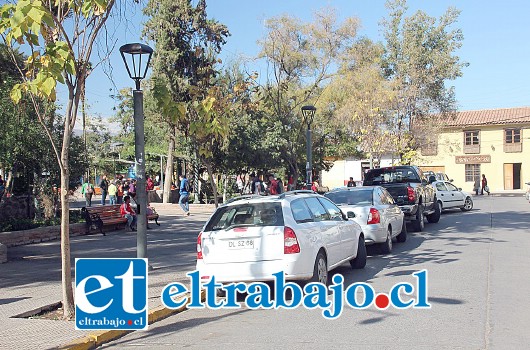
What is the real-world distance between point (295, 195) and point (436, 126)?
33.0 meters

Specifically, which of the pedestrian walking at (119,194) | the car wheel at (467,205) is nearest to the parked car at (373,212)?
the car wheel at (467,205)

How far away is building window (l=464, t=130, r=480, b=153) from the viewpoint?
60.1 m

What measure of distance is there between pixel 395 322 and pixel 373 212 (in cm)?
583

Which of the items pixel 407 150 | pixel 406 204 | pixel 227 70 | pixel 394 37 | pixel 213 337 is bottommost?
pixel 213 337

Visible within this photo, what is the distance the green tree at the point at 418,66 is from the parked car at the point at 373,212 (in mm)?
23950

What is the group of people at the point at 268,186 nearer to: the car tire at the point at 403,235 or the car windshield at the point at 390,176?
the car windshield at the point at 390,176

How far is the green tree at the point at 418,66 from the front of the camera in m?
38.4

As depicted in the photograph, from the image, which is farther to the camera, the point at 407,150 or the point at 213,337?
the point at 407,150

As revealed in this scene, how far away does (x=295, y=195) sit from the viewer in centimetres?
983

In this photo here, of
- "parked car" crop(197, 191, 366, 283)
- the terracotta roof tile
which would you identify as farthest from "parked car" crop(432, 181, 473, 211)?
the terracotta roof tile

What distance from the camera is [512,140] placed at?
58.7 m

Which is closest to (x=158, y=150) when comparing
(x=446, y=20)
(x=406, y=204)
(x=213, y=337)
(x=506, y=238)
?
(x=446, y=20)

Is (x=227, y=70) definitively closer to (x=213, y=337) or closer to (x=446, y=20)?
(x=446, y=20)

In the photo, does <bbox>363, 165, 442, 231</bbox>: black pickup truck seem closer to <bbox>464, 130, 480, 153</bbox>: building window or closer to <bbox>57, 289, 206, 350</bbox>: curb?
<bbox>57, 289, 206, 350</bbox>: curb
